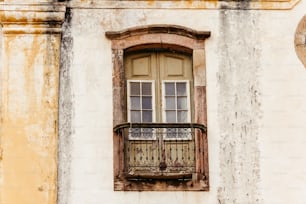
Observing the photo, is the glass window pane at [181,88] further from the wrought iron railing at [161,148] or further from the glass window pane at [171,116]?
the wrought iron railing at [161,148]

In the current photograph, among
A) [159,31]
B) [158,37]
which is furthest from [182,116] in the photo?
[159,31]

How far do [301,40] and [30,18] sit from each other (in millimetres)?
5355

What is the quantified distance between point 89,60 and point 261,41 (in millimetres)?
3432

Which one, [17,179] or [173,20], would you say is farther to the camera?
[173,20]

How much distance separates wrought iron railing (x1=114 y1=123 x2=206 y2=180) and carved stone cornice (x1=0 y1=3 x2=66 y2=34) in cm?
245

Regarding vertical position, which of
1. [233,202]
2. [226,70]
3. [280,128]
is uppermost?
[226,70]

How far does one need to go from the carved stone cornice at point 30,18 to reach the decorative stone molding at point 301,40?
4.64 metres

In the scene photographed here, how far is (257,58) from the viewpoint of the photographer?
1872cm

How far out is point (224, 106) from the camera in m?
18.4

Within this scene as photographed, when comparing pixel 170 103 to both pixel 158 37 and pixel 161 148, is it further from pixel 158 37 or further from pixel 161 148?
pixel 158 37

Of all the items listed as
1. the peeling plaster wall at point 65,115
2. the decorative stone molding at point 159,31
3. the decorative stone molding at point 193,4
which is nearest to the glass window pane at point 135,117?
the peeling plaster wall at point 65,115

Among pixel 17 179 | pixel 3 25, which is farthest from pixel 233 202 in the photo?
pixel 3 25

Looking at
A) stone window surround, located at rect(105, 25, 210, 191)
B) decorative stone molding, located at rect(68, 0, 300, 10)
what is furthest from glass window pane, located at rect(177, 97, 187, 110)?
decorative stone molding, located at rect(68, 0, 300, 10)

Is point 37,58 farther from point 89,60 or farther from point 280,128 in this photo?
point 280,128
